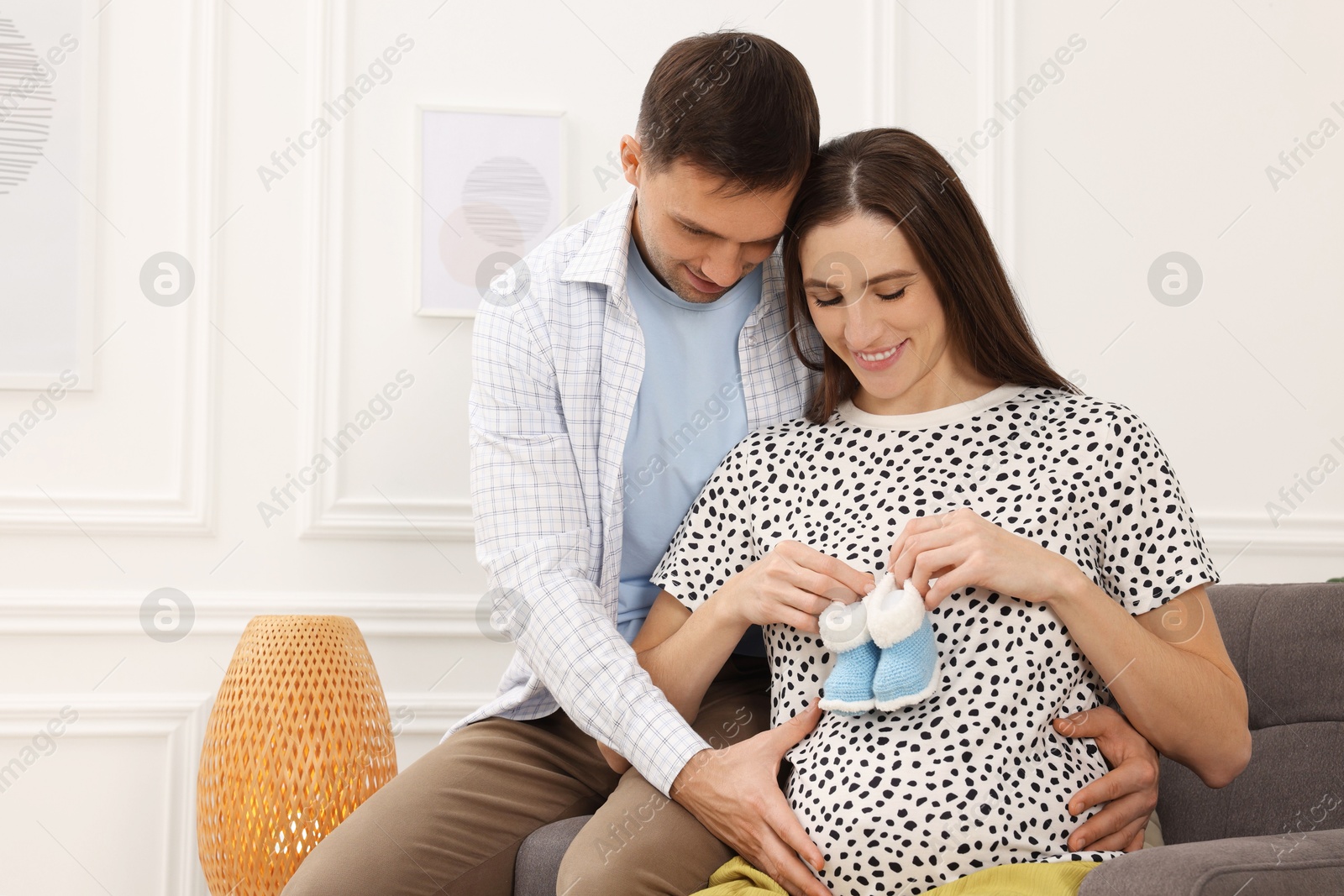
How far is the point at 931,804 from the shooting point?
1283 millimetres

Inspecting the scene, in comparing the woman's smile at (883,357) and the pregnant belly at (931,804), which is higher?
the woman's smile at (883,357)

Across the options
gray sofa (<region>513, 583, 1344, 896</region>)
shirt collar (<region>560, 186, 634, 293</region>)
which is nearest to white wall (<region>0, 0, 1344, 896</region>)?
shirt collar (<region>560, 186, 634, 293</region>)

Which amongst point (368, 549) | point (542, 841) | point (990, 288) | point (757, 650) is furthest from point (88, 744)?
point (990, 288)

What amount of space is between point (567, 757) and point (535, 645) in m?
0.30

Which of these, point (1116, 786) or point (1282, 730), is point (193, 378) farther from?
point (1282, 730)

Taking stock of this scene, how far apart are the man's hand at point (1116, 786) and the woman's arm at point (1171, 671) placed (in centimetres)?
3

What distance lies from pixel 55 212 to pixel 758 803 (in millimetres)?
2008

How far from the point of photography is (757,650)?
180 centimetres

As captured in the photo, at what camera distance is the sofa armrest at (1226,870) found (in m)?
1.07

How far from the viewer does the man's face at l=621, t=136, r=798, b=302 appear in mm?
1586

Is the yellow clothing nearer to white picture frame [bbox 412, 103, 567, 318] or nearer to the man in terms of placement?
the man

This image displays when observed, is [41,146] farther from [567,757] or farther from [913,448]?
[913,448]

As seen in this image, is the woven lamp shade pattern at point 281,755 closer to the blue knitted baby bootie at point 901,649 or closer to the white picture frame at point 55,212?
the white picture frame at point 55,212

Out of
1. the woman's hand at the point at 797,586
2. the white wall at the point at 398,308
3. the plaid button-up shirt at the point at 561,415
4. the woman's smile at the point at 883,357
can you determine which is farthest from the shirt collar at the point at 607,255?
the white wall at the point at 398,308
